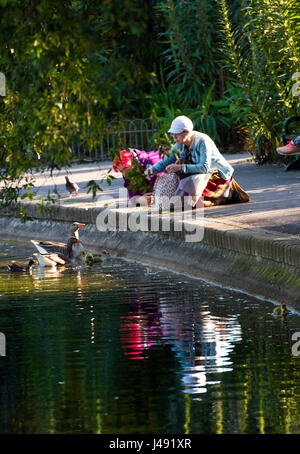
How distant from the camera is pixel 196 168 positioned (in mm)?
12922

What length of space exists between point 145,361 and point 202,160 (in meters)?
6.24

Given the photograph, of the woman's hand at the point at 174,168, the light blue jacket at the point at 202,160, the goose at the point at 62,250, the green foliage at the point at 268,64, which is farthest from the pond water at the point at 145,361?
the green foliage at the point at 268,64

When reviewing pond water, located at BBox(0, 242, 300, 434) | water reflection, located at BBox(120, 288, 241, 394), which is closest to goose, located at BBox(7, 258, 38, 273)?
pond water, located at BBox(0, 242, 300, 434)

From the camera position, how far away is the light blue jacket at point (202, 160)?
1289cm

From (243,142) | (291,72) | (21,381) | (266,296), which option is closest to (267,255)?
Answer: (266,296)

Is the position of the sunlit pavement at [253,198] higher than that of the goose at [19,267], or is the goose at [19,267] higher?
the sunlit pavement at [253,198]

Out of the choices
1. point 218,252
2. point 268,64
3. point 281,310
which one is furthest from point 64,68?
point 268,64

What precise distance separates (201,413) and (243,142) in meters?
17.5

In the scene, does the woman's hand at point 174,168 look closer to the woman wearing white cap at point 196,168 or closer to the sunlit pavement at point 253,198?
the woman wearing white cap at point 196,168

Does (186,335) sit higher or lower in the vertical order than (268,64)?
lower

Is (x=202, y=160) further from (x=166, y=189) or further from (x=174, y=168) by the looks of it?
(x=166, y=189)

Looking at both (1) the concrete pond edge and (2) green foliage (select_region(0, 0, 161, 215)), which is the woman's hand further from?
(2) green foliage (select_region(0, 0, 161, 215))

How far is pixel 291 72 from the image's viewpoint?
1648 cm

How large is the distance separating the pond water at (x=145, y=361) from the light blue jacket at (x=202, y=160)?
2808 millimetres
